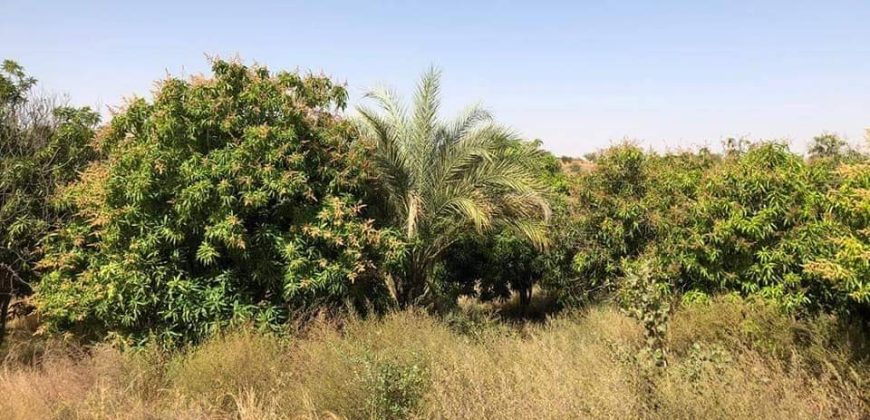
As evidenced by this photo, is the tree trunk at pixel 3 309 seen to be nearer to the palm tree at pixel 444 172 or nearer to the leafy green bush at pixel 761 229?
the palm tree at pixel 444 172

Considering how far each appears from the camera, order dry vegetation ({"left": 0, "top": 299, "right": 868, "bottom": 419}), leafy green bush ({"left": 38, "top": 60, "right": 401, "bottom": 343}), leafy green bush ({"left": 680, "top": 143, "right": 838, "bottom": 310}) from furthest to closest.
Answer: leafy green bush ({"left": 680, "top": 143, "right": 838, "bottom": 310}), leafy green bush ({"left": 38, "top": 60, "right": 401, "bottom": 343}), dry vegetation ({"left": 0, "top": 299, "right": 868, "bottom": 419})

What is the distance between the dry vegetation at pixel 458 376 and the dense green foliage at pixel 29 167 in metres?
1.85

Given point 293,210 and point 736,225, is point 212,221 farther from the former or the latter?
point 736,225

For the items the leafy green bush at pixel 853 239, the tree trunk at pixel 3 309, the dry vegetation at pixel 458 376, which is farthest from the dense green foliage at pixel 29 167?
the leafy green bush at pixel 853 239

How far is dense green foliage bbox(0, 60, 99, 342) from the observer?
25.5 ft

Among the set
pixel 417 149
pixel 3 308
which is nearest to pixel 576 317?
pixel 417 149

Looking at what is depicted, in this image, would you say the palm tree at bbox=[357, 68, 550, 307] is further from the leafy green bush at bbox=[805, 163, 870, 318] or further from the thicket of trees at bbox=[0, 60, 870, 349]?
the leafy green bush at bbox=[805, 163, 870, 318]

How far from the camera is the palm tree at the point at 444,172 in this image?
8.61 meters

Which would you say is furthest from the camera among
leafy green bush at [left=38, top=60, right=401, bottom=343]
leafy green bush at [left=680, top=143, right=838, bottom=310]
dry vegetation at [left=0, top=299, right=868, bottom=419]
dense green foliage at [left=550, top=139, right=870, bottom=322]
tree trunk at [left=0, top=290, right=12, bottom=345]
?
tree trunk at [left=0, top=290, right=12, bottom=345]

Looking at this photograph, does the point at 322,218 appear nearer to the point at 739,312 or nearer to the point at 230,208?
the point at 230,208

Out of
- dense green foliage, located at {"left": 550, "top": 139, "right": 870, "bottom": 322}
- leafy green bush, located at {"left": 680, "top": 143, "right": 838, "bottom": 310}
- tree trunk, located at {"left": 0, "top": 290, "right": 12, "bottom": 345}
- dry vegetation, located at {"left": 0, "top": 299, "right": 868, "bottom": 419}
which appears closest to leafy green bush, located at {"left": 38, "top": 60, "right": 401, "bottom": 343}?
dry vegetation, located at {"left": 0, "top": 299, "right": 868, "bottom": 419}

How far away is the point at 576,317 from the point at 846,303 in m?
4.60

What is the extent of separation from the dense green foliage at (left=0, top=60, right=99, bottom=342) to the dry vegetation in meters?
1.85

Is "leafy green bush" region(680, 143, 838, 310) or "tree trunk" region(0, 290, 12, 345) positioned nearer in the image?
"leafy green bush" region(680, 143, 838, 310)
